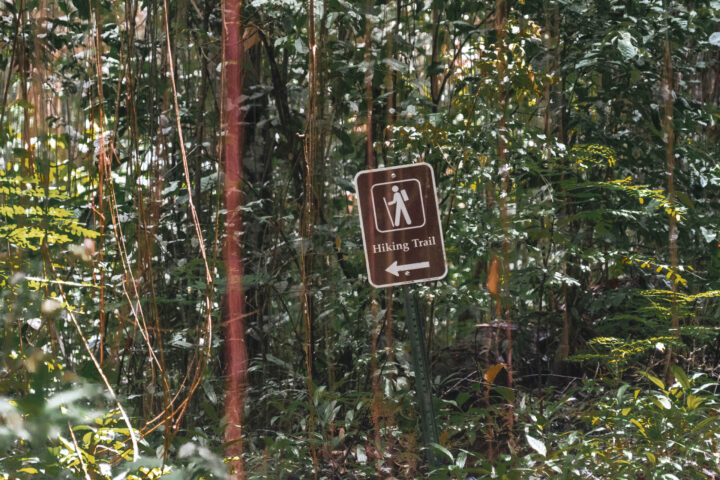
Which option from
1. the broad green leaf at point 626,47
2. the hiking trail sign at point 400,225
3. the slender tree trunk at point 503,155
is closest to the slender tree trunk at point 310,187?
the hiking trail sign at point 400,225

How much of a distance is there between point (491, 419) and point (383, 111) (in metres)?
1.05

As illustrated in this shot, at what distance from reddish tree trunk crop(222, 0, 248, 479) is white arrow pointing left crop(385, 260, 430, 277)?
68 cm

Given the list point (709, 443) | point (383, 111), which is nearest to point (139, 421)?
point (383, 111)

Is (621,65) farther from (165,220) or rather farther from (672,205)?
(165,220)

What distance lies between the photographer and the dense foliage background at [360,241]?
2.08 m

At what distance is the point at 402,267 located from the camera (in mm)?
1812

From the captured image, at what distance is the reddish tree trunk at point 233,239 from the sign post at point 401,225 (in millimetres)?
645

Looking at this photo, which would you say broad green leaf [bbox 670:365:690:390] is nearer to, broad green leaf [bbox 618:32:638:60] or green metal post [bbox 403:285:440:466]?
green metal post [bbox 403:285:440:466]

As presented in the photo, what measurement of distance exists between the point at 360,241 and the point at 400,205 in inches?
27.3

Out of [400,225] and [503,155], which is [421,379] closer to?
[400,225]

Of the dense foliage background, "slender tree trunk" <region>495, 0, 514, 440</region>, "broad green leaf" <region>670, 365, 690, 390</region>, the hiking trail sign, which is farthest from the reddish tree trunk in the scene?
"broad green leaf" <region>670, 365, 690, 390</region>

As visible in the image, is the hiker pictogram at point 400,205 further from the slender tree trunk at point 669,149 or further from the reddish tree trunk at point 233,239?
the slender tree trunk at point 669,149

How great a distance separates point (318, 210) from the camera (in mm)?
2512

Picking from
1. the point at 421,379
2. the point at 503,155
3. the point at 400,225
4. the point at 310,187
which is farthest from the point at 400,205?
the point at 503,155
